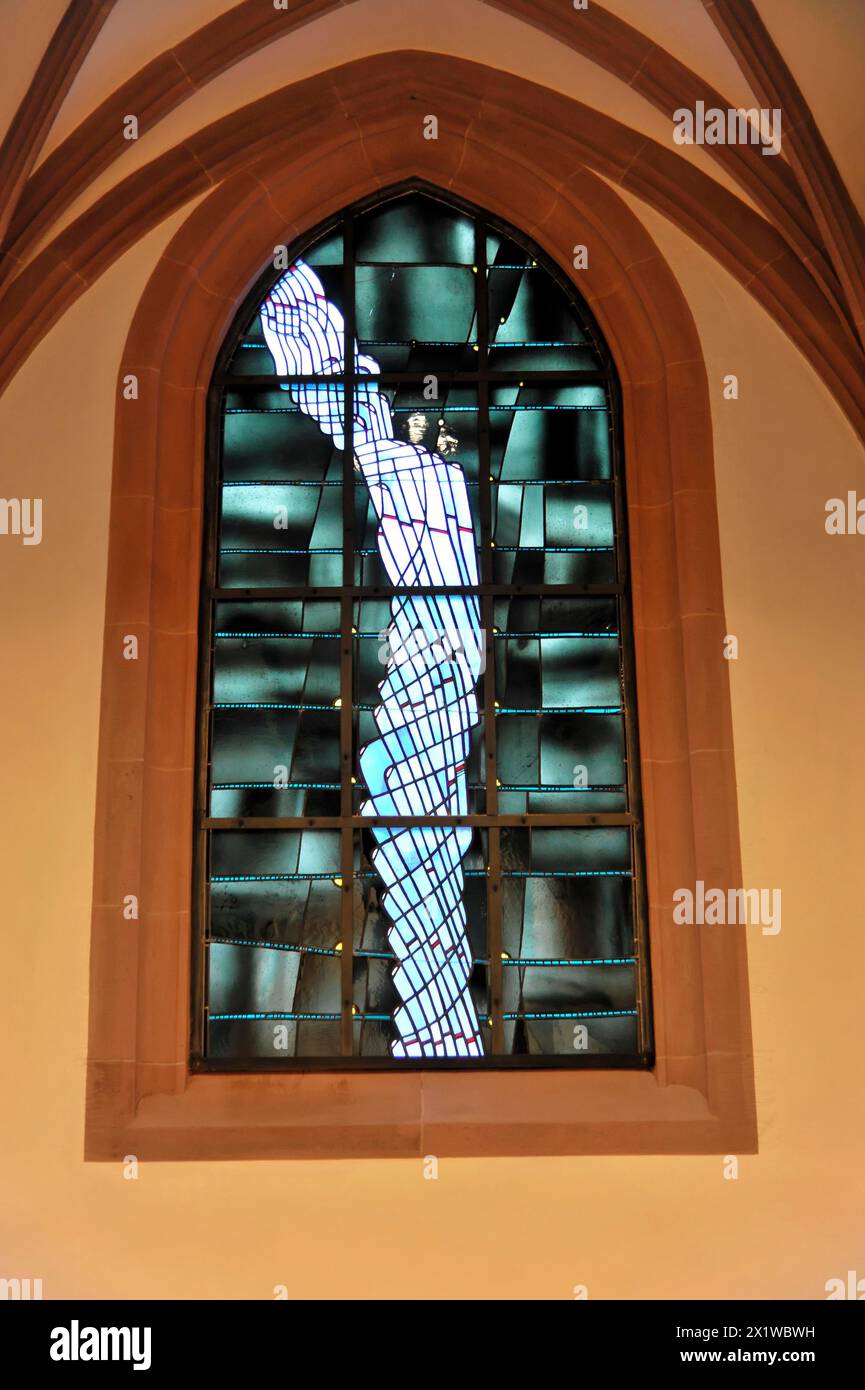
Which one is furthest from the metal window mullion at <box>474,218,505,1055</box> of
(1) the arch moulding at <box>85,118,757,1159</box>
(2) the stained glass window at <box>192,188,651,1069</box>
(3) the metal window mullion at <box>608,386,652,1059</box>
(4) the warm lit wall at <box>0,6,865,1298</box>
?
(4) the warm lit wall at <box>0,6,865,1298</box>

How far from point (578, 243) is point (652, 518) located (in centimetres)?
119

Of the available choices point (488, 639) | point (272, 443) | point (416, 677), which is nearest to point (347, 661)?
point (416, 677)

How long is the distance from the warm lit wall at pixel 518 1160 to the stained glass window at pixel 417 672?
430 mm

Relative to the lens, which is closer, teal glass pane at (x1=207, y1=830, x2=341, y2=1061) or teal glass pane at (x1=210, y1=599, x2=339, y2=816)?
teal glass pane at (x1=207, y1=830, x2=341, y2=1061)

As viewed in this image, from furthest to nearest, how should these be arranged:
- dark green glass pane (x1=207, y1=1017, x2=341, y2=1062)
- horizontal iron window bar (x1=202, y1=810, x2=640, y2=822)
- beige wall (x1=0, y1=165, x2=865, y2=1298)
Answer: horizontal iron window bar (x1=202, y1=810, x2=640, y2=822), dark green glass pane (x1=207, y1=1017, x2=341, y2=1062), beige wall (x1=0, y1=165, x2=865, y2=1298)

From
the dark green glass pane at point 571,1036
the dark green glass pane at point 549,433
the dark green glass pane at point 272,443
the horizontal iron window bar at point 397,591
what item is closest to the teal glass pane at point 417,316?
the dark green glass pane at point 549,433

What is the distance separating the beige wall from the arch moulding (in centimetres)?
8

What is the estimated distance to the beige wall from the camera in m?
4.79

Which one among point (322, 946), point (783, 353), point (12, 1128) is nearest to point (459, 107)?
point (783, 353)

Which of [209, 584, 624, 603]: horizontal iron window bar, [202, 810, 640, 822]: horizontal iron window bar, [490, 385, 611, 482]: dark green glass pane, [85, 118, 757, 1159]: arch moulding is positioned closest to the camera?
[85, 118, 757, 1159]: arch moulding

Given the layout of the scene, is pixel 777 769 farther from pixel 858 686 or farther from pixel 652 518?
pixel 652 518

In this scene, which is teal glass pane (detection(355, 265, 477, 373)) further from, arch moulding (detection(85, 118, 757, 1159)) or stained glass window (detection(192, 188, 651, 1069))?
arch moulding (detection(85, 118, 757, 1159))

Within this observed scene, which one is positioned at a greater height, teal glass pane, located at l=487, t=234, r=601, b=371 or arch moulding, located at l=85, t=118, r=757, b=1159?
teal glass pane, located at l=487, t=234, r=601, b=371

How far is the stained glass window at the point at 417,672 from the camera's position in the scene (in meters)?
5.20
